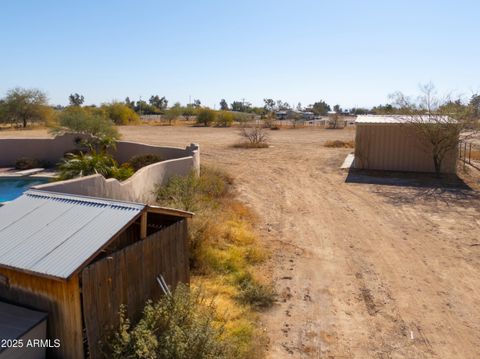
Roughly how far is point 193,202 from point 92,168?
170 inches

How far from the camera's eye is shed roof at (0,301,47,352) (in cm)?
435

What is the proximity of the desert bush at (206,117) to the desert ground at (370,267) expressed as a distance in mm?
42016

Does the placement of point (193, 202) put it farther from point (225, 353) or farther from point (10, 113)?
point (10, 113)

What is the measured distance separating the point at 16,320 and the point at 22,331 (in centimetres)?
25

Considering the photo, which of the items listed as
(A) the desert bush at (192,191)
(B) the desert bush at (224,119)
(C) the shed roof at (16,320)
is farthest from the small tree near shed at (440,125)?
(B) the desert bush at (224,119)

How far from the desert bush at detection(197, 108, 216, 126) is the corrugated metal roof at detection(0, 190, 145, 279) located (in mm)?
52934

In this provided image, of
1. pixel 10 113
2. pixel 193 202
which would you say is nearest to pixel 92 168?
pixel 193 202

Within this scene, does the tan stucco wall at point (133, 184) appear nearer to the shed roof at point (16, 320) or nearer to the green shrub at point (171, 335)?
the shed roof at point (16, 320)

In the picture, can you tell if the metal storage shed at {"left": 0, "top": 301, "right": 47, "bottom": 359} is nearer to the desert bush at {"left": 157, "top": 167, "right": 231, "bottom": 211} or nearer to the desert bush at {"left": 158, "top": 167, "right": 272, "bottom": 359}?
the desert bush at {"left": 158, "top": 167, "right": 272, "bottom": 359}

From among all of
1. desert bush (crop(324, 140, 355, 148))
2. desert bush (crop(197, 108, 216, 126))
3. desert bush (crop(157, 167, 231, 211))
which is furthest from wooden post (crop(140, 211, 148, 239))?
desert bush (crop(197, 108, 216, 126))

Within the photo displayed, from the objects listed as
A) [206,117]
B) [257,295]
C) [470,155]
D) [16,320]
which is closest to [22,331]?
[16,320]

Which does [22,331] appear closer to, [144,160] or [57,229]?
[57,229]

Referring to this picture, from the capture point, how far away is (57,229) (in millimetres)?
5137

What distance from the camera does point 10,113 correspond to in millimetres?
46906
